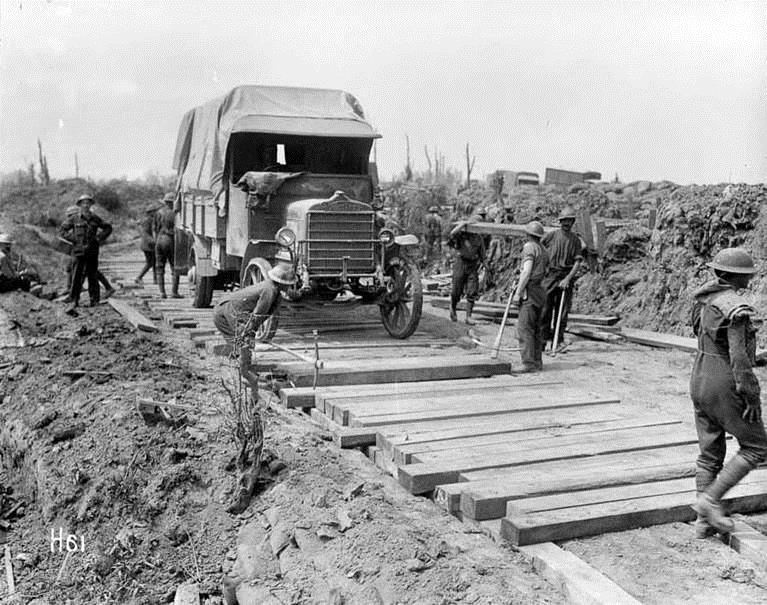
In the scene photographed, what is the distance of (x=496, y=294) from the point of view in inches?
617

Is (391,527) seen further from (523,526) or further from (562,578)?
(562,578)

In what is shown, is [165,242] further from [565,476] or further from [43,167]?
[43,167]

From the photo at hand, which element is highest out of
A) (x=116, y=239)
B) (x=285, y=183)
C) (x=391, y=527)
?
(x=285, y=183)

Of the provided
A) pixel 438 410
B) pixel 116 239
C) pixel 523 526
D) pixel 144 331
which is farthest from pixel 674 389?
pixel 116 239

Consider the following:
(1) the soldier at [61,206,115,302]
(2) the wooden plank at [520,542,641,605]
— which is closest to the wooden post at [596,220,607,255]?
(1) the soldier at [61,206,115,302]

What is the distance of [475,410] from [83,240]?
8.49 metres

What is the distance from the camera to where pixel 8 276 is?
15.0 m

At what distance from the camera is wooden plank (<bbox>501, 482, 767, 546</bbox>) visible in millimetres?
4328

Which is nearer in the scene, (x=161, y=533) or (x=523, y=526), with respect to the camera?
(x=523, y=526)

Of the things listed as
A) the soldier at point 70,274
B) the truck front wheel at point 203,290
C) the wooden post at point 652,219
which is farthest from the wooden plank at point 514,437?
the soldier at point 70,274

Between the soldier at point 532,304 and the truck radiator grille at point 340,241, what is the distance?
2.41 metres

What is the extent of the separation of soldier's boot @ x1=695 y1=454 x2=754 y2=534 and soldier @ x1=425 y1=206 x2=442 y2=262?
16685 mm

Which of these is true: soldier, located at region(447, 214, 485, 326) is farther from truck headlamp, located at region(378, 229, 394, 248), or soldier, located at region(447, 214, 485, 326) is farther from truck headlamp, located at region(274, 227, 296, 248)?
truck headlamp, located at region(274, 227, 296, 248)

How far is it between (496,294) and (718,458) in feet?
36.6
